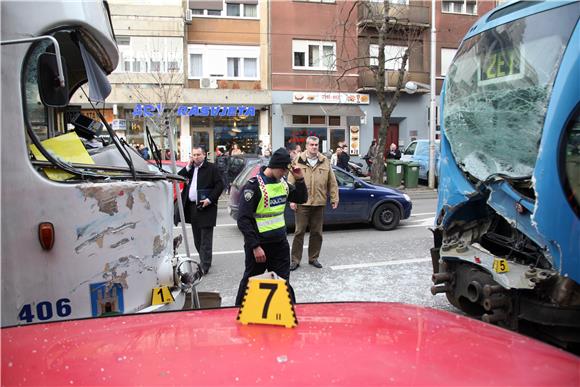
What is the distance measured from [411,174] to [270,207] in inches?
581

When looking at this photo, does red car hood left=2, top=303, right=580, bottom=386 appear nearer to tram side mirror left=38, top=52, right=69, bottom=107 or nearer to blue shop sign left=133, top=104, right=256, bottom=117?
tram side mirror left=38, top=52, right=69, bottom=107

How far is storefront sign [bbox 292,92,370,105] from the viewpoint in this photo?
25156 millimetres

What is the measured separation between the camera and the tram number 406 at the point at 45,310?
273 centimetres

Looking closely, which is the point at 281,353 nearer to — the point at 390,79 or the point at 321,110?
the point at 321,110

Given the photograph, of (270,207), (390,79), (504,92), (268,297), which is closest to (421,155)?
(390,79)

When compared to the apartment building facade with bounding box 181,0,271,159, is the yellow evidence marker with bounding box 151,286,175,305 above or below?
below

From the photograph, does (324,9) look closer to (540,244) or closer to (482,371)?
(540,244)

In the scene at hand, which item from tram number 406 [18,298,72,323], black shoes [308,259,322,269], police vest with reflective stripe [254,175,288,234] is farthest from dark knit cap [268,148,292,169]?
black shoes [308,259,322,269]

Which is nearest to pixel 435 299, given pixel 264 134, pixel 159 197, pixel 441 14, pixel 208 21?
pixel 159 197

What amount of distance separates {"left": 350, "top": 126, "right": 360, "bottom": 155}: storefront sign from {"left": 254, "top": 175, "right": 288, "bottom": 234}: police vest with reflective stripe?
21819 mm

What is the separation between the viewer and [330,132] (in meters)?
26.1

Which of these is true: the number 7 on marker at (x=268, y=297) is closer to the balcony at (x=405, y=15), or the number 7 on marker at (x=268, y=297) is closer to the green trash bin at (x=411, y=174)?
the green trash bin at (x=411, y=174)

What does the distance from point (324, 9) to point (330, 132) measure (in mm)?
6440

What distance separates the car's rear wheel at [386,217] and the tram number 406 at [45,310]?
8023 mm
